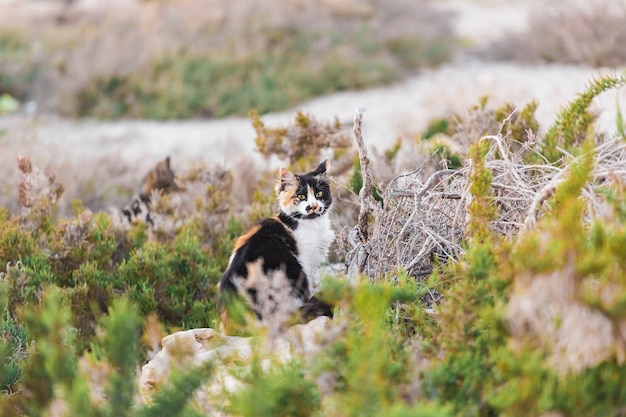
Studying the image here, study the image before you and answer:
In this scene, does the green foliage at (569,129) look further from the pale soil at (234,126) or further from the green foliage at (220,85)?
the green foliage at (220,85)

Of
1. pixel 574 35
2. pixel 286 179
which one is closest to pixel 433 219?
pixel 286 179

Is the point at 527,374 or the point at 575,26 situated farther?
the point at 575,26

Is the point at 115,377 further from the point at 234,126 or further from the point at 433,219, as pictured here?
the point at 234,126

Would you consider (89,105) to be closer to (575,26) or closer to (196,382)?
(575,26)

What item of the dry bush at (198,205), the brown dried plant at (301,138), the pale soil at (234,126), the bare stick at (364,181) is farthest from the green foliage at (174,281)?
the pale soil at (234,126)

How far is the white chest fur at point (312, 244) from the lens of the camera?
4.15 meters

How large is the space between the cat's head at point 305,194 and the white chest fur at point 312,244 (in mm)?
66

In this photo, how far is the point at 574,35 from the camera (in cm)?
1341

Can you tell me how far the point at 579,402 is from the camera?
2059 millimetres

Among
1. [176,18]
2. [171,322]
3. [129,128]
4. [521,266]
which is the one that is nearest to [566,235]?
[521,266]

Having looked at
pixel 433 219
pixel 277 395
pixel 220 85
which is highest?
pixel 220 85

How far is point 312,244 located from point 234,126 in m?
7.96

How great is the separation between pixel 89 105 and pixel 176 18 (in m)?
3.70

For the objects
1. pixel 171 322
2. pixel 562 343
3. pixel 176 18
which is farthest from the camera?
pixel 176 18
